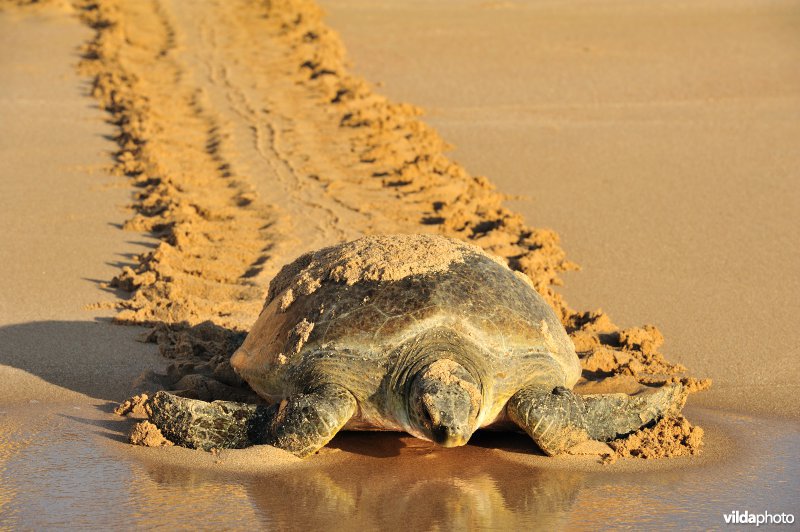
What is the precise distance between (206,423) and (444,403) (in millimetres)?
927

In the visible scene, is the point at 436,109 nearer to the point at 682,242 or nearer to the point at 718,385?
the point at 682,242

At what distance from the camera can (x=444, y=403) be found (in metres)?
3.73

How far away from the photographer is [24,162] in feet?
28.3

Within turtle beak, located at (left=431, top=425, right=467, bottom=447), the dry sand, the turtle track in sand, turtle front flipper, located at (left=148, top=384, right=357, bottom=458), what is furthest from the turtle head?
the dry sand

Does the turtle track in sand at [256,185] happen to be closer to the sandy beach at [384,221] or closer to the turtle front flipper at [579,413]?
the sandy beach at [384,221]

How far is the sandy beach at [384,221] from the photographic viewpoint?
380 centimetres

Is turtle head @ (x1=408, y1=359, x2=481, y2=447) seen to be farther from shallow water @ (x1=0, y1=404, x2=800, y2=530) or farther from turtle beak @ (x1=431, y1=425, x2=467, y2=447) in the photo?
shallow water @ (x1=0, y1=404, x2=800, y2=530)

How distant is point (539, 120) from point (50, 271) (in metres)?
5.30

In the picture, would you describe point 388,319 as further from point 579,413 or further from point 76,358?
point 76,358

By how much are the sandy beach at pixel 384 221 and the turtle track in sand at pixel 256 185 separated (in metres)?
0.03

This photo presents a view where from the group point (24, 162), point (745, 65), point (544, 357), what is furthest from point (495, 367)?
point (745, 65)

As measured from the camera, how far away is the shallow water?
3.50 metres

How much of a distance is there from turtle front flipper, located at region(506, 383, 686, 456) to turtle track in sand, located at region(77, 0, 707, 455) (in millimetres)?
188

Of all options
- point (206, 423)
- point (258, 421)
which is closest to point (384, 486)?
point (258, 421)
